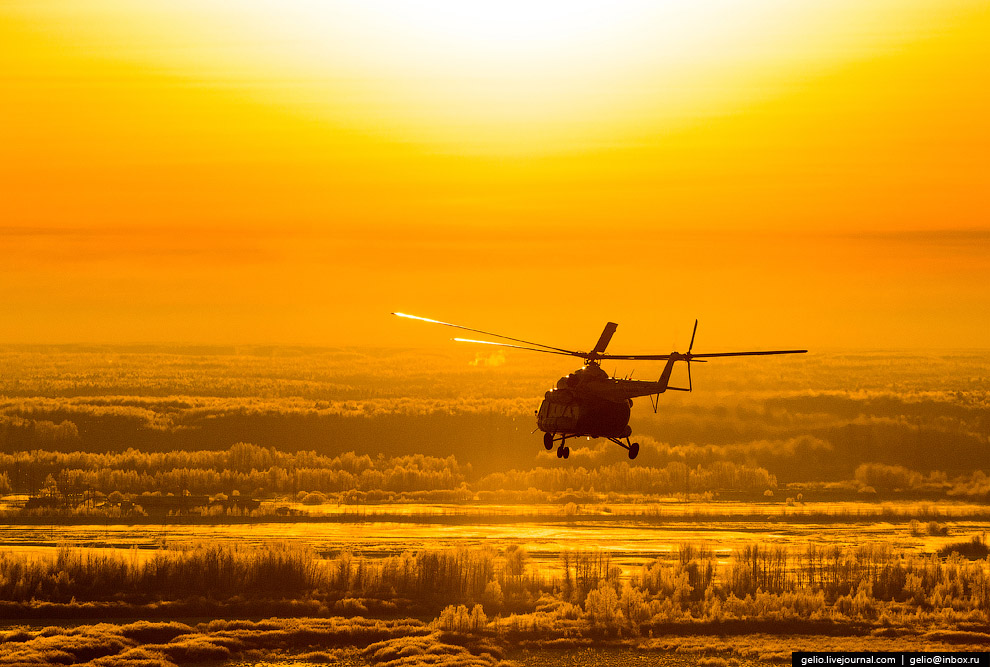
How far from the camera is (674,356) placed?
388ft

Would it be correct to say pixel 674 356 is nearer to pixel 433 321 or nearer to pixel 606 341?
pixel 606 341

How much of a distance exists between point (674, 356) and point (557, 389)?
427 inches

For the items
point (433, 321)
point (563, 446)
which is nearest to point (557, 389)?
point (563, 446)

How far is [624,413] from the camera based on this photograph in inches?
4729

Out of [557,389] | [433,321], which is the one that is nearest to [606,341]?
[557,389]

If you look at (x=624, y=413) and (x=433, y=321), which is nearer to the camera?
(x=433, y=321)

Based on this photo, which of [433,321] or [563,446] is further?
[563,446]

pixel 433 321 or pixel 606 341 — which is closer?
pixel 433 321

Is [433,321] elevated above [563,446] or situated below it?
above

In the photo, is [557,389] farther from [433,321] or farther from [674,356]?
[433,321]

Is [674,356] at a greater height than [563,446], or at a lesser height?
greater

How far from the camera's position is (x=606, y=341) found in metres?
120

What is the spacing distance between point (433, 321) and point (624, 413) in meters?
24.0

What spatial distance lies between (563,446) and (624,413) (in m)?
6.30
